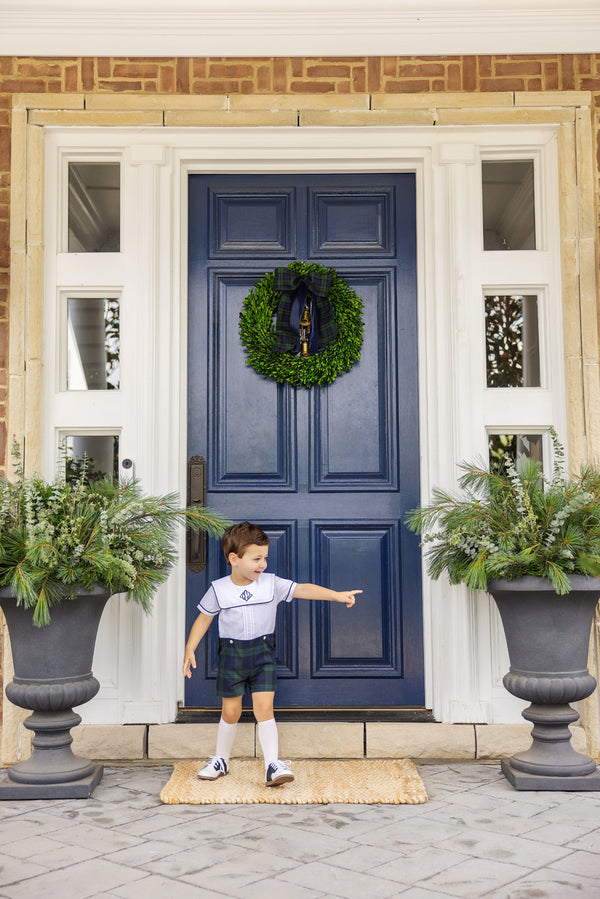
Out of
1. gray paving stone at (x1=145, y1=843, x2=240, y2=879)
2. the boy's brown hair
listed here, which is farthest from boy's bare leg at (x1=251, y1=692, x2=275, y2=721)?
gray paving stone at (x1=145, y1=843, x2=240, y2=879)

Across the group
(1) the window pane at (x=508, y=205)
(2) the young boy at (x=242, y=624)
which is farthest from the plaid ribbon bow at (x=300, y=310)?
(2) the young boy at (x=242, y=624)

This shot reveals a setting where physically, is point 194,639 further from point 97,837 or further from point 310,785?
point 97,837

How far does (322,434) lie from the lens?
12.6ft

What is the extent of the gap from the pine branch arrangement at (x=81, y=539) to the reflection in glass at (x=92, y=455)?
0.28 metres

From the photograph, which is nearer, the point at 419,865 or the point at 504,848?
the point at 419,865

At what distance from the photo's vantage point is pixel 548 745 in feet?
10.4

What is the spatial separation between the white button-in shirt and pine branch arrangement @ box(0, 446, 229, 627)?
0.78 feet

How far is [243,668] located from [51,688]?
2.29ft

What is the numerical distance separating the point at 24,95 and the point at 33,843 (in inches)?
120

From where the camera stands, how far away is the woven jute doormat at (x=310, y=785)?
2977mm

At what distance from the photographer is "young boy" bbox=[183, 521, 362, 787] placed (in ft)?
10.4

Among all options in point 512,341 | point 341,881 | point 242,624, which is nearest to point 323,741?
point 242,624

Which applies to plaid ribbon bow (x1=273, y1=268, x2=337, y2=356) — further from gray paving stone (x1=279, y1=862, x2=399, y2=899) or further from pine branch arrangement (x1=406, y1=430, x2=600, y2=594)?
gray paving stone (x1=279, y1=862, x2=399, y2=899)

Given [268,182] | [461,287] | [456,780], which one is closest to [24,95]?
[268,182]
